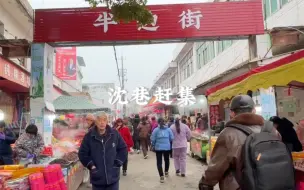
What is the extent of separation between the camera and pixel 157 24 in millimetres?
9953

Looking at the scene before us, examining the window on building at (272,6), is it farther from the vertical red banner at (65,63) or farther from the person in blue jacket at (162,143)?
the vertical red banner at (65,63)

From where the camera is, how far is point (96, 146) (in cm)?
455

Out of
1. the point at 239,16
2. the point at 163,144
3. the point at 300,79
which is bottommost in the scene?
the point at 163,144

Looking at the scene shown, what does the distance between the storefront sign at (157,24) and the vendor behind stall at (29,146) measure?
13.8 ft

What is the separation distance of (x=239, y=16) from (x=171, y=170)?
548cm

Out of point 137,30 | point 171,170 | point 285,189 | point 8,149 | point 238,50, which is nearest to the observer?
point 285,189

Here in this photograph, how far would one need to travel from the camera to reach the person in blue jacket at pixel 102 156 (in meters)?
4.51

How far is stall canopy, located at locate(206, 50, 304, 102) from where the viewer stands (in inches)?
155

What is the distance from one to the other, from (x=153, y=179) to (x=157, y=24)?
472cm

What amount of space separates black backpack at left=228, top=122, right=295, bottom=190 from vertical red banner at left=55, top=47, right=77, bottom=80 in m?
22.5

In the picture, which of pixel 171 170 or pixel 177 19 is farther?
pixel 171 170

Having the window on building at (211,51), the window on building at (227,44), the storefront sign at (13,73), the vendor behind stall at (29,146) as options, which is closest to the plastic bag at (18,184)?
the vendor behind stall at (29,146)

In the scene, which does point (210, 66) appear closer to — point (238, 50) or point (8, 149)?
point (238, 50)

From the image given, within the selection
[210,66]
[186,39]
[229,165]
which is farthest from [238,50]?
[229,165]
